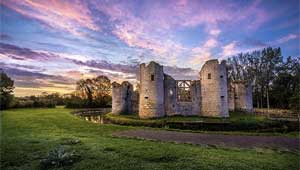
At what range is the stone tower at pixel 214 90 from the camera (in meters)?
22.2

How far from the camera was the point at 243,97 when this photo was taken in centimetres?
2927

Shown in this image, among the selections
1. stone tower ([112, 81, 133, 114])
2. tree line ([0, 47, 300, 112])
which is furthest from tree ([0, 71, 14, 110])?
stone tower ([112, 81, 133, 114])

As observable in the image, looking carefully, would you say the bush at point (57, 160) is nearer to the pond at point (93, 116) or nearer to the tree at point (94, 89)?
the pond at point (93, 116)

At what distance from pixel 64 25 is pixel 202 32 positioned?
9.85 metres

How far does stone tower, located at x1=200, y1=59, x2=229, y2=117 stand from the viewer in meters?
22.2

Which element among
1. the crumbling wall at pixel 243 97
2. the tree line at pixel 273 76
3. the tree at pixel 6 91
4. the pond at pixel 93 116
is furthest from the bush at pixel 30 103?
the tree line at pixel 273 76

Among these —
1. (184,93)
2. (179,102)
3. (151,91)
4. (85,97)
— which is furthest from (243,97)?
(85,97)

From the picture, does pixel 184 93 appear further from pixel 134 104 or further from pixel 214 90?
pixel 134 104

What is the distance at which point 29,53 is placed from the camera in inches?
509

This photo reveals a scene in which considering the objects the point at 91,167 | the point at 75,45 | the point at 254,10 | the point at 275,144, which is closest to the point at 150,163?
the point at 91,167

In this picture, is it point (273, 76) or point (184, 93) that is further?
point (273, 76)

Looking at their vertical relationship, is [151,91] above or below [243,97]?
above

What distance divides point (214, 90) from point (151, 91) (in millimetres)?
7186

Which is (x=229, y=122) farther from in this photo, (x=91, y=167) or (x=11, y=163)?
(x=11, y=163)
